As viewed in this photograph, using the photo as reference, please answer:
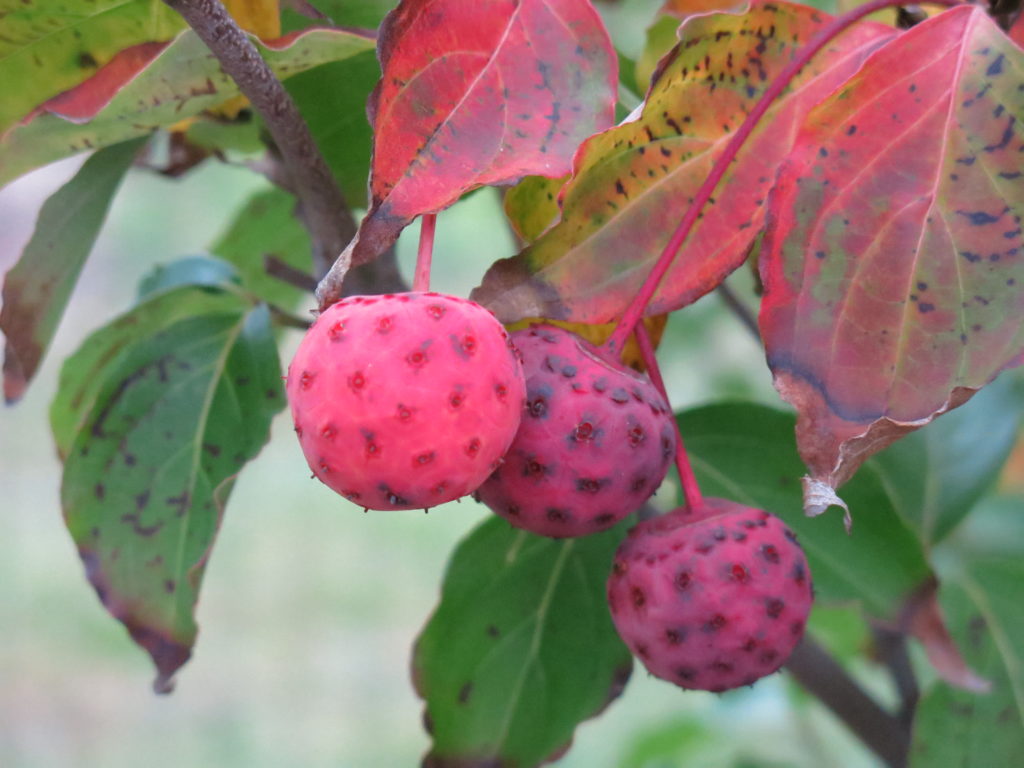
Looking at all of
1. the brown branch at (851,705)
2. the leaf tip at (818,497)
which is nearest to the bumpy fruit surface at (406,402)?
the leaf tip at (818,497)

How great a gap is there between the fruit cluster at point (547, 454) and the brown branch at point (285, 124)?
0.12 metres

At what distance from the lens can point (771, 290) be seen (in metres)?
0.43

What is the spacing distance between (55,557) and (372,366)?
8.11 ft

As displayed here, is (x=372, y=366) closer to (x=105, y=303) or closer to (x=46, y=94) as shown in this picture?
(x=46, y=94)

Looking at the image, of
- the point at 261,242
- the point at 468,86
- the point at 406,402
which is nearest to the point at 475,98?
the point at 468,86

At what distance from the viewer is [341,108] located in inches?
23.8

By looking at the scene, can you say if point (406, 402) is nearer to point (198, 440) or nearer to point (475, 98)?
A: point (475, 98)

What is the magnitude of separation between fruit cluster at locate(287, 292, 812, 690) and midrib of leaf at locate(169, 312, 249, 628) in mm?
216

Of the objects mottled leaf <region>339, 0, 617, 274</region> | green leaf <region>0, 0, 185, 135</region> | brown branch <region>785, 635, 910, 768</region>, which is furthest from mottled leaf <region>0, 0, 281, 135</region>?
brown branch <region>785, 635, 910, 768</region>

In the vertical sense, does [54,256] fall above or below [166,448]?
above

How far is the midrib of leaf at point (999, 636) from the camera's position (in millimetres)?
688

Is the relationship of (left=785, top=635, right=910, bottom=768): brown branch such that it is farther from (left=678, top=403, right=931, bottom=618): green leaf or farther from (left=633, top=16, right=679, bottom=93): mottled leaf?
(left=633, top=16, right=679, bottom=93): mottled leaf

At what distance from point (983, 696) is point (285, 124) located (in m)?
0.51

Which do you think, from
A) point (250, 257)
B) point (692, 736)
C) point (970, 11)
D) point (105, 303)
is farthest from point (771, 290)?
point (105, 303)
